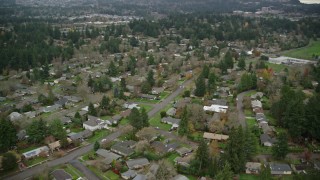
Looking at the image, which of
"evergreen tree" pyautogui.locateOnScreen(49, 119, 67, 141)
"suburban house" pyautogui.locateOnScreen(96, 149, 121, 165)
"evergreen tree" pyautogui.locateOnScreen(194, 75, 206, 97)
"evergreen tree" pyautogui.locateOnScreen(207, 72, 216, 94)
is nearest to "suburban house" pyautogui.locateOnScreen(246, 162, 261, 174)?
"suburban house" pyautogui.locateOnScreen(96, 149, 121, 165)

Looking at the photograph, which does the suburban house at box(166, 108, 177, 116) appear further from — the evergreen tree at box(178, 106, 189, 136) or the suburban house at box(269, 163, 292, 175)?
the suburban house at box(269, 163, 292, 175)

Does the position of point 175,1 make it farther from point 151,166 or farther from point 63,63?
point 151,166

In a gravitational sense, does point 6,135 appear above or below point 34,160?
above

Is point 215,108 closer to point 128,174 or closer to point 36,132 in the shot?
point 128,174

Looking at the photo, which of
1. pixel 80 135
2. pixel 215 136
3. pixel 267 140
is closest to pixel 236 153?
pixel 215 136

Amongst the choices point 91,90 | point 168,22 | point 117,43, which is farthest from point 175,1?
point 91,90
